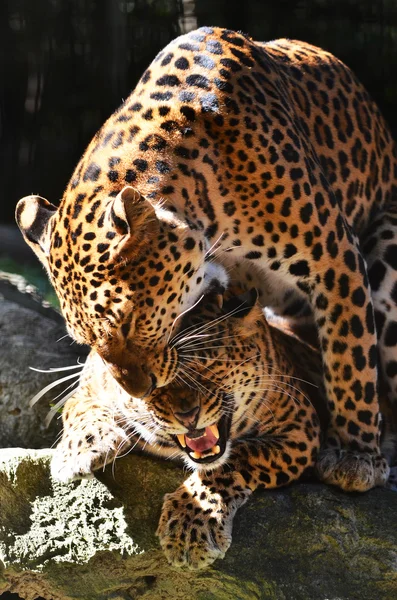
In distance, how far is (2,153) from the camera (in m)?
11.9

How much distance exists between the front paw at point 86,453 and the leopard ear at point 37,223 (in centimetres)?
116

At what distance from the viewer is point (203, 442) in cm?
567

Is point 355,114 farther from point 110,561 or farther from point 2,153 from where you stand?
point 2,153

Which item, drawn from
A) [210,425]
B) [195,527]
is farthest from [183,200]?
[195,527]

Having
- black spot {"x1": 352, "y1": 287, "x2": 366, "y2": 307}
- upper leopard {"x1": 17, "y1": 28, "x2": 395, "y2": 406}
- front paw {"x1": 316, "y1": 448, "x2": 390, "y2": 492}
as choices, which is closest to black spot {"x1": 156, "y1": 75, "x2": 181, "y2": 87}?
upper leopard {"x1": 17, "y1": 28, "x2": 395, "y2": 406}

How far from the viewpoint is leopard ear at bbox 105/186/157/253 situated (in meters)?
4.81

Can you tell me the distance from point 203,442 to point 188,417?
30 cm

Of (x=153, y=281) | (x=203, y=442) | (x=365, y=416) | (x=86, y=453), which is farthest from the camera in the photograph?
(x=365, y=416)

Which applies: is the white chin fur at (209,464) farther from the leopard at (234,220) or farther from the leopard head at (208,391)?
the leopard at (234,220)

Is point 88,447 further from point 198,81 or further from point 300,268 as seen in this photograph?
point 198,81

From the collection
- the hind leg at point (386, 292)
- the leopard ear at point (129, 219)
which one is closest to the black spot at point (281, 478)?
the hind leg at point (386, 292)

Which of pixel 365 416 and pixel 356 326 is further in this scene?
pixel 365 416

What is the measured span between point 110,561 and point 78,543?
0.20m

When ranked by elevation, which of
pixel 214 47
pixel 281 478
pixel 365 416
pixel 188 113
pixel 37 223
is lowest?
pixel 281 478
